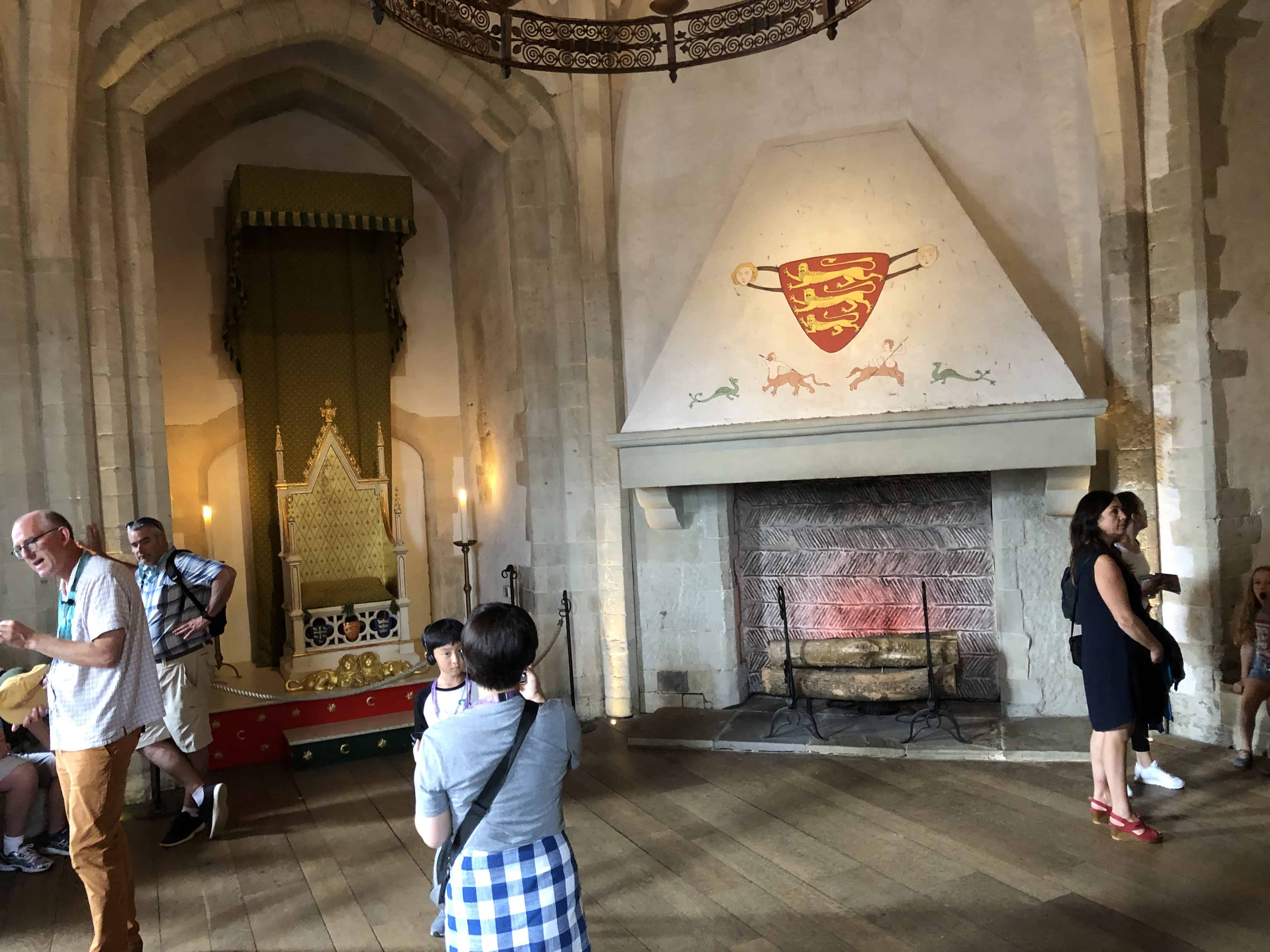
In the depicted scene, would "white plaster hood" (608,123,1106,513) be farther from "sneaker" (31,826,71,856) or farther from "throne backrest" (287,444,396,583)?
"sneaker" (31,826,71,856)

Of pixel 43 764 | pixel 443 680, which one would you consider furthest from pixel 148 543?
pixel 443 680

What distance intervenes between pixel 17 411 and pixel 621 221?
11.4ft

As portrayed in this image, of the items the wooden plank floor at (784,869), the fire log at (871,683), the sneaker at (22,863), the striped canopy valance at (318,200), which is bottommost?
the wooden plank floor at (784,869)

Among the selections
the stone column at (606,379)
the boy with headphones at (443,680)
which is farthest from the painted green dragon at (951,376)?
the boy with headphones at (443,680)

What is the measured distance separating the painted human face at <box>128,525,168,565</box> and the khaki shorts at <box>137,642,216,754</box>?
18.8 inches

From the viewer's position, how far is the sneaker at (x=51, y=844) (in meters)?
4.04

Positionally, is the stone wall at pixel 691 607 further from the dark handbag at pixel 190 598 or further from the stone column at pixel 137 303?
the stone column at pixel 137 303

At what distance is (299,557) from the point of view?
261 inches

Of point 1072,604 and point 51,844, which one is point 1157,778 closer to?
point 1072,604

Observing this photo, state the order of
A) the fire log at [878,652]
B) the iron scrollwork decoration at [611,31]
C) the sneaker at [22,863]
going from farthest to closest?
the fire log at [878,652]
the sneaker at [22,863]
the iron scrollwork decoration at [611,31]

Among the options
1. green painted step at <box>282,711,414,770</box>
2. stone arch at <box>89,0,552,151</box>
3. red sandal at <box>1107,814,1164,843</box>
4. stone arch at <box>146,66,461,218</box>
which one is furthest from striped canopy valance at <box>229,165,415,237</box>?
red sandal at <box>1107,814,1164,843</box>

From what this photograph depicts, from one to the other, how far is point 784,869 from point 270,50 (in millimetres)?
5766

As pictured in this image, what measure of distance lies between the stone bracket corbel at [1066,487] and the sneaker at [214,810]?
14.0 feet

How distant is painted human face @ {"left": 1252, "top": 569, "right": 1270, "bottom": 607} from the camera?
4340 millimetres
